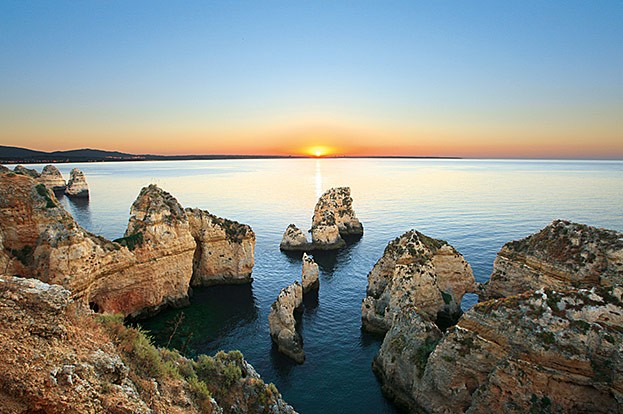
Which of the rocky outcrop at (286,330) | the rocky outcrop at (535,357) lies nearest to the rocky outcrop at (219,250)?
the rocky outcrop at (286,330)

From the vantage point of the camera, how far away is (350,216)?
79438 millimetres

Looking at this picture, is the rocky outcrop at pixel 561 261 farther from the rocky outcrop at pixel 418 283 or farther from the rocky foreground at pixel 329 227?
the rocky foreground at pixel 329 227

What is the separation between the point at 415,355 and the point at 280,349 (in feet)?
42.0

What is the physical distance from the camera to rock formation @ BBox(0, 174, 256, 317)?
27406mm

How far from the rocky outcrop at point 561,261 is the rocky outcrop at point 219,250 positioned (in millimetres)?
30666

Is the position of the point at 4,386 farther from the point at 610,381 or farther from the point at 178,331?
the point at 178,331

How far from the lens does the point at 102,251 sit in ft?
105

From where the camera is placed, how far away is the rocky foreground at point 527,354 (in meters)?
17.6

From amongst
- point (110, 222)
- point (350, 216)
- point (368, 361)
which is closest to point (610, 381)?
point (368, 361)

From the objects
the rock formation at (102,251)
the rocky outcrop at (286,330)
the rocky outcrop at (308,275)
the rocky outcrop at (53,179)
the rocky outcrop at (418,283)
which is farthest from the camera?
the rocky outcrop at (53,179)

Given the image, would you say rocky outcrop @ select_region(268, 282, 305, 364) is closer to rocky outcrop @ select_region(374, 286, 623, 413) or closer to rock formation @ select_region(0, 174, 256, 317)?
rocky outcrop @ select_region(374, 286, 623, 413)

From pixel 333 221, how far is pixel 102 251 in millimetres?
45607

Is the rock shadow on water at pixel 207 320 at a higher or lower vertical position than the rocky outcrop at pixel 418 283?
lower

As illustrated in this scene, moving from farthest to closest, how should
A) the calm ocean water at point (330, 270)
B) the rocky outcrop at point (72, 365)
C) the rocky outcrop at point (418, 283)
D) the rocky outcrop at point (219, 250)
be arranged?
the rocky outcrop at point (219, 250) < the rocky outcrop at point (418, 283) < the calm ocean water at point (330, 270) < the rocky outcrop at point (72, 365)
